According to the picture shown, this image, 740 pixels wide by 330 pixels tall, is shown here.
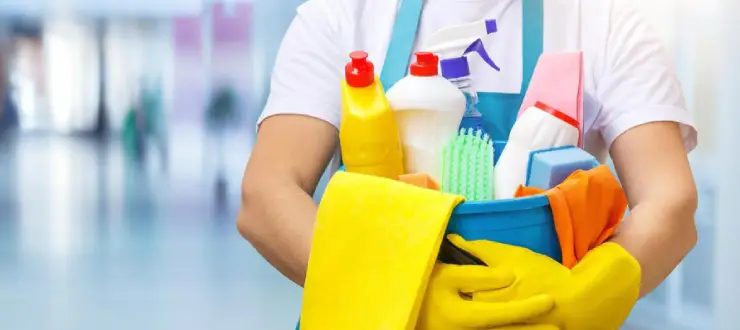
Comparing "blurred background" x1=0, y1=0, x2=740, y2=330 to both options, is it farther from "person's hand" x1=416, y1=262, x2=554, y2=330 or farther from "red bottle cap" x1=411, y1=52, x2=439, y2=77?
"person's hand" x1=416, y1=262, x2=554, y2=330

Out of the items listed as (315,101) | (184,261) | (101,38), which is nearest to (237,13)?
(101,38)

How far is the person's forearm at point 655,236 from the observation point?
0.85m

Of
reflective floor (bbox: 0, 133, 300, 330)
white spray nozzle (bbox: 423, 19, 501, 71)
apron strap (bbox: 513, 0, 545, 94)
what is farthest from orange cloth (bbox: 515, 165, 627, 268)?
reflective floor (bbox: 0, 133, 300, 330)

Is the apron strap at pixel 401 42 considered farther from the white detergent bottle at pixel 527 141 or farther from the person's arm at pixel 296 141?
the white detergent bottle at pixel 527 141

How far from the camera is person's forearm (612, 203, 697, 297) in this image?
854 mm

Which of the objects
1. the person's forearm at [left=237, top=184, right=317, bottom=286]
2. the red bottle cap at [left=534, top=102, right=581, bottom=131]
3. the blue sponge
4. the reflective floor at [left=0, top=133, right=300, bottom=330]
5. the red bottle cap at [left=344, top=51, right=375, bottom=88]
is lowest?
the reflective floor at [left=0, top=133, right=300, bottom=330]

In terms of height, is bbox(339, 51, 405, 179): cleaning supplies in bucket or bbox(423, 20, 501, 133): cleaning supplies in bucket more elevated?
bbox(423, 20, 501, 133): cleaning supplies in bucket

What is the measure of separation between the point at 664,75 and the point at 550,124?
31 cm

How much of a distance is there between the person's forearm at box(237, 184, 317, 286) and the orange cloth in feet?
0.90

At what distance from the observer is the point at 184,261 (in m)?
2.59

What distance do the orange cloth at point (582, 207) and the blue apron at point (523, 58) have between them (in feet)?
0.94

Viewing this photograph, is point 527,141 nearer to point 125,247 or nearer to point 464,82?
point 464,82

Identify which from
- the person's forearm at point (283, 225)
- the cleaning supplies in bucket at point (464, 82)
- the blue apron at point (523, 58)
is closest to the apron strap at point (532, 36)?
the blue apron at point (523, 58)

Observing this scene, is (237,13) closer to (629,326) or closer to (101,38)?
(101,38)
